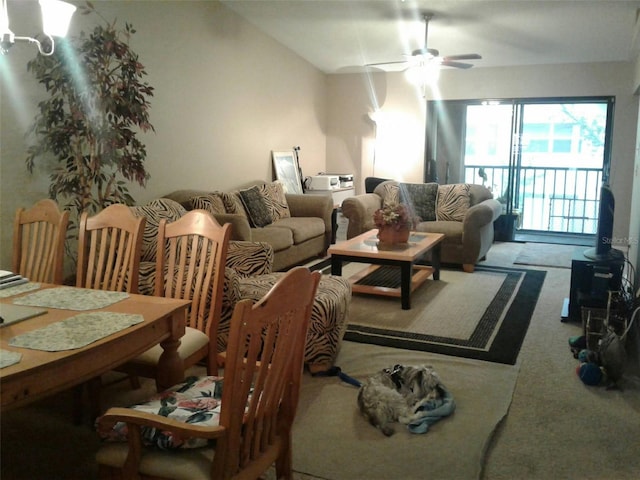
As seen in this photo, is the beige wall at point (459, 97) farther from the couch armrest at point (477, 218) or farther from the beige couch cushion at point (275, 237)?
the beige couch cushion at point (275, 237)

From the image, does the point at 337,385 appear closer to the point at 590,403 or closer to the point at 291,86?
the point at 590,403

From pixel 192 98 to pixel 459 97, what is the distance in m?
3.93

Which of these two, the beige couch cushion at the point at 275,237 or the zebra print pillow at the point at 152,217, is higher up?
the zebra print pillow at the point at 152,217

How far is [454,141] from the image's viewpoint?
7977 millimetres

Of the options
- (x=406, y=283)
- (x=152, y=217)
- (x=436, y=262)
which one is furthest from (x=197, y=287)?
(x=436, y=262)

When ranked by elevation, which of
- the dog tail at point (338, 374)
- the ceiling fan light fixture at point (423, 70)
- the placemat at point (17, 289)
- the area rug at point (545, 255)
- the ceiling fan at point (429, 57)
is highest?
the ceiling fan at point (429, 57)

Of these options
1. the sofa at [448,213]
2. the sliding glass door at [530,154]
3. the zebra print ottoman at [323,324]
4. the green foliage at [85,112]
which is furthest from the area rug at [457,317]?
the sliding glass door at [530,154]

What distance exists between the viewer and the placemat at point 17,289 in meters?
1.90

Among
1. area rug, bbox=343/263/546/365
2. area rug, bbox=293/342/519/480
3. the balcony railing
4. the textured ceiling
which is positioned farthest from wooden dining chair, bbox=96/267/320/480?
the balcony railing

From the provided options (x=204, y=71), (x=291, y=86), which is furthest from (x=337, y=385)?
(x=291, y=86)

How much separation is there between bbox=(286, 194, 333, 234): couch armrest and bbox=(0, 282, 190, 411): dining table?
4000 millimetres

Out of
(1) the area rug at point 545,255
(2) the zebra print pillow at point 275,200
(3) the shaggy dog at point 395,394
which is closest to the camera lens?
(3) the shaggy dog at point 395,394

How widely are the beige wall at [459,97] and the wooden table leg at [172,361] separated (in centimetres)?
627

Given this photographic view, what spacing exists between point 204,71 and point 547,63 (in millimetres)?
4392
